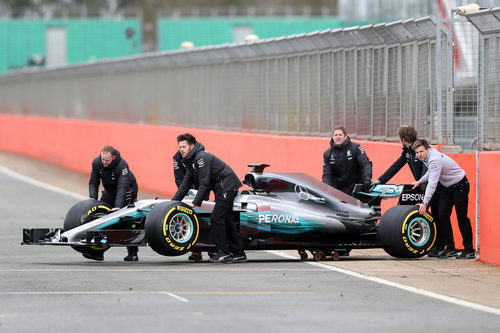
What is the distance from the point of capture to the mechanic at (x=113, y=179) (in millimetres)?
15820

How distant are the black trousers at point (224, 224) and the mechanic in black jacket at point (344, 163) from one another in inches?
78.1

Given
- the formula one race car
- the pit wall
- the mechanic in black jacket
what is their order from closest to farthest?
the formula one race car → the pit wall → the mechanic in black jacket

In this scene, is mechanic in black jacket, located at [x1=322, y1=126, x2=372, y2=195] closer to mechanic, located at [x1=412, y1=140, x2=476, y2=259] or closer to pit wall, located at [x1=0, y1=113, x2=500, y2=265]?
pit wall, located at [x1=0, y1=113, x2=500, y2=265]

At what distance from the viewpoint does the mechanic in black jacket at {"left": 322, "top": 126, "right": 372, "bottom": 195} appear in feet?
53.0

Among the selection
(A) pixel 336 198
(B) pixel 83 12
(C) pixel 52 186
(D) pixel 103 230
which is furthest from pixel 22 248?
(B) pixel 83 12

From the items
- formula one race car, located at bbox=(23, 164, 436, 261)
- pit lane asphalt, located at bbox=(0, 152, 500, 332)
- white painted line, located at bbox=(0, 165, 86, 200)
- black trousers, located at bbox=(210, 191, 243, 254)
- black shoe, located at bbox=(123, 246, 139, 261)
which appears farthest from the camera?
→ white painted line, located at bbox=(0, 165, 86, 200)

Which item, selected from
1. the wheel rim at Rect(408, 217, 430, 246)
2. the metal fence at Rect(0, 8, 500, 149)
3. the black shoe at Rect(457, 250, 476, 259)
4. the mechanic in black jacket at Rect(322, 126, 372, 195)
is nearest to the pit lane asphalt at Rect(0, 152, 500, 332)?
the wheel rim at Rect(408, 217, 430, 246)

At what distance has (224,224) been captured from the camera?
14617mm

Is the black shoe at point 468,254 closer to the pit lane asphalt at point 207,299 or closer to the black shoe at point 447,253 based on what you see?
the black shoe at point 447,253

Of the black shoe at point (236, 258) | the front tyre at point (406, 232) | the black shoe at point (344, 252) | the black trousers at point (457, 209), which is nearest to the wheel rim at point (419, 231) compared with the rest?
the front tyre at point (406, 232)

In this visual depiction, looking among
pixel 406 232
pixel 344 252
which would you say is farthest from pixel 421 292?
pixel 344 252

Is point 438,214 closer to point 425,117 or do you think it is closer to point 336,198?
point 336,198

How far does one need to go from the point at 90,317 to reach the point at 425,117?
865 centimetres

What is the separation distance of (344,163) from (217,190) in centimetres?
222
